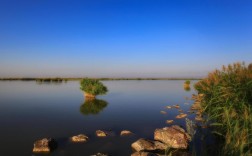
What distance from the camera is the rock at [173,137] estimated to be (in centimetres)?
1248

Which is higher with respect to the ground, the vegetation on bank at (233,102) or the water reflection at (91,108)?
the vegetation on bank at (233,102)

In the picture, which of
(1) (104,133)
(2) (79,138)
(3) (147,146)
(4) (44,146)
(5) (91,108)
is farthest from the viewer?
(5) (91,108)

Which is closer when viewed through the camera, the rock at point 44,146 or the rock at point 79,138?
the rock at point 44,146

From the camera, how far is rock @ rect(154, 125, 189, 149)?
1248cm

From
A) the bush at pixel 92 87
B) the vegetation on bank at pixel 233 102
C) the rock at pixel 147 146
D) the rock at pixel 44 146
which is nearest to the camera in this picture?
the vegetation on bank at pixel 233 102

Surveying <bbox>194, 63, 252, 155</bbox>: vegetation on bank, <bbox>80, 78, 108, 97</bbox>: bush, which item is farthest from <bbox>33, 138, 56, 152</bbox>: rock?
<bbox>80, 78, 108, 97</bbox>: bush

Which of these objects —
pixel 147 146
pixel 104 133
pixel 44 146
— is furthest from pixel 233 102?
pixel 44 146

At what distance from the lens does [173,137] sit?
12953mm

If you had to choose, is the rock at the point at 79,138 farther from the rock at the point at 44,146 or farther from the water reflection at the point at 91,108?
the water reflection at the point at 91,108

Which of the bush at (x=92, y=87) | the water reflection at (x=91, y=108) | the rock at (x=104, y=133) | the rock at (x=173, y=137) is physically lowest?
the water reflection at (x=91, y=108)

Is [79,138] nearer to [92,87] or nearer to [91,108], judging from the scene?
[91,108]

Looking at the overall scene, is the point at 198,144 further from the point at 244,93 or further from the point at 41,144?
the point at 41,144

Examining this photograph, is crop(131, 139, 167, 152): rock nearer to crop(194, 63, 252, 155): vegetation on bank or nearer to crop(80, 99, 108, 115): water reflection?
crop(194, 63, 252, 155): vegetation on bank

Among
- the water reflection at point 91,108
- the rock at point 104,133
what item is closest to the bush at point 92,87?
the water reflection at point 91,108
